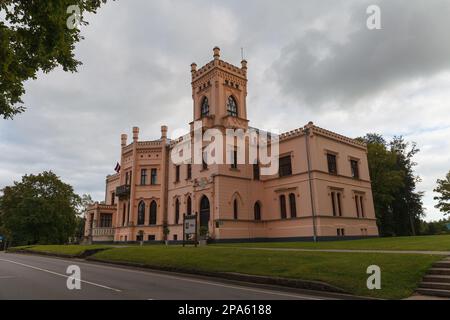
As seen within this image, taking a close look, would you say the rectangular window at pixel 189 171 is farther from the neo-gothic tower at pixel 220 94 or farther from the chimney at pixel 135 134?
the chimney at pixel 135 134

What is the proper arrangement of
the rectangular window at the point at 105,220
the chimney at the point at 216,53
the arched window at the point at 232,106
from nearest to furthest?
the chimney at the point at 216,53 → the arched window at the point at 232,106 → the rectangular window at the point at 105,220

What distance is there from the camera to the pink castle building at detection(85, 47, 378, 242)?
108ft

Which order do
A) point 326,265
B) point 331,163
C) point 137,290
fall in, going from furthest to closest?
point 331,163, point 326,265, point 137,290

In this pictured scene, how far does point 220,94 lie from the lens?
122 ft

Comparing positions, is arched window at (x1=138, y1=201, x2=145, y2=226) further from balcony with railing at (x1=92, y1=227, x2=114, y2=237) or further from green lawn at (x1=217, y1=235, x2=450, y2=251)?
green lawn at (x1=217, y1=235, x2=450, y2=251)

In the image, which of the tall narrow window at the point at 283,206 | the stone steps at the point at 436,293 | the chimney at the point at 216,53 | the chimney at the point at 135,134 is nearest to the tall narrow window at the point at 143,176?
the chimney at the point at 135,134

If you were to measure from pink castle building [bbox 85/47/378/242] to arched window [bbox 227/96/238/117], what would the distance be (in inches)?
4.6

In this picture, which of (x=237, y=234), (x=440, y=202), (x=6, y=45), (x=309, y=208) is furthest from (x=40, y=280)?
(x=440, y=202)

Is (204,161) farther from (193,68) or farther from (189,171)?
(193,68)

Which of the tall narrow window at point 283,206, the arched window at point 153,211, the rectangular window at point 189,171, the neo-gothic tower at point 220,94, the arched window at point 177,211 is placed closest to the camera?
the tall narrow window at point 283,206

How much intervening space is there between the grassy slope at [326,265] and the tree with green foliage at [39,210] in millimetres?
38338

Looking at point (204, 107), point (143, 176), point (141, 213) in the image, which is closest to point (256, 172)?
point (204, 107)

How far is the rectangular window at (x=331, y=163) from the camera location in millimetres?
35031

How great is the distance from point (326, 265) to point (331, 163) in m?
23.4
